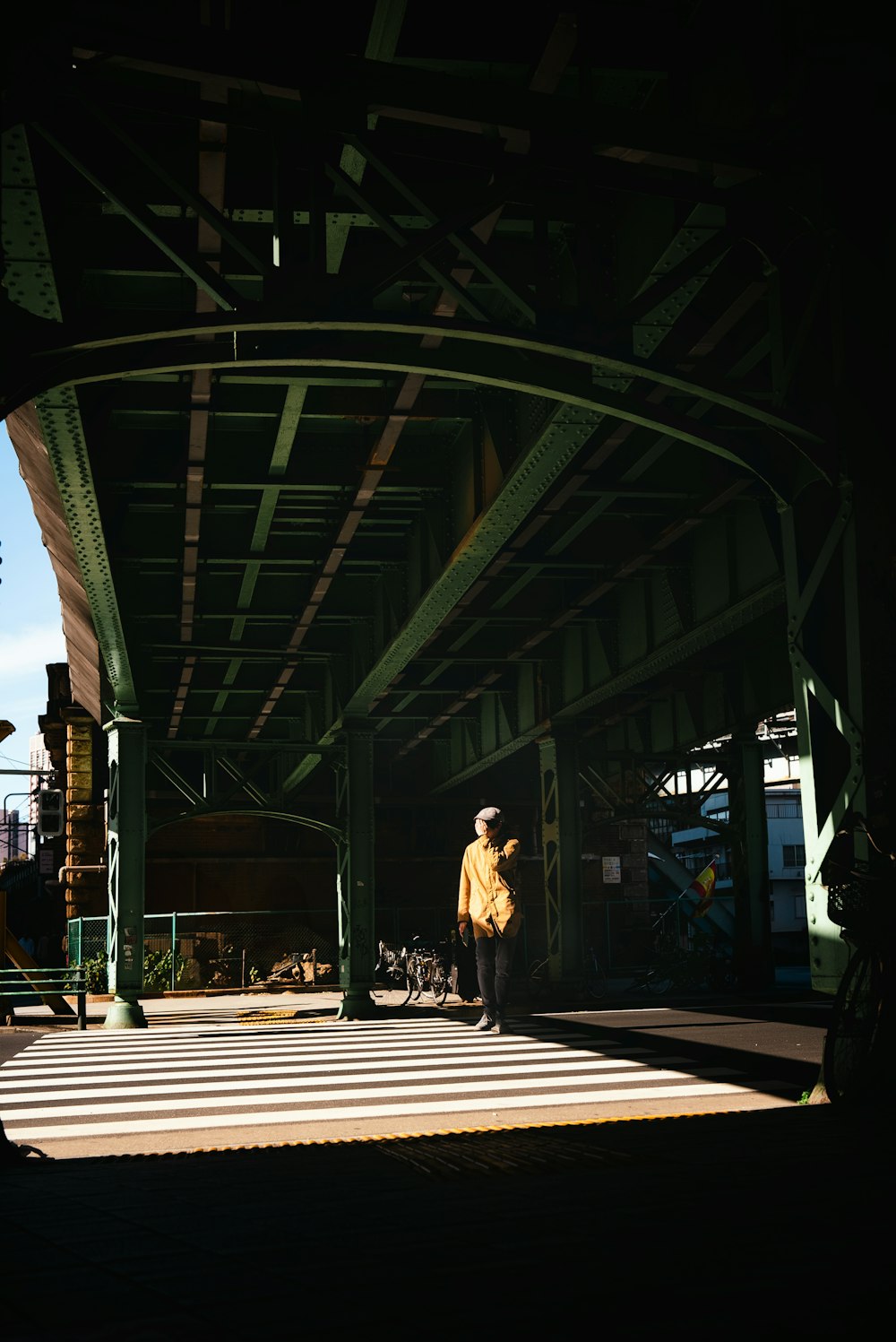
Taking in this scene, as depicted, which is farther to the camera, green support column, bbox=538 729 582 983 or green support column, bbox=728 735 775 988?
green support column, bbox=728 735 775 988

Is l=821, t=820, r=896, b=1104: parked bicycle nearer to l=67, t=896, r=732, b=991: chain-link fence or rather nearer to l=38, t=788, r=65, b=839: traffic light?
l=38, t=788, r=65, b=839: traffic light

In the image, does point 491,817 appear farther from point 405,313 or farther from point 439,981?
point 439,981

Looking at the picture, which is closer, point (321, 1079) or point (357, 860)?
point (321, 1079)

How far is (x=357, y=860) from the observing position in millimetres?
21953

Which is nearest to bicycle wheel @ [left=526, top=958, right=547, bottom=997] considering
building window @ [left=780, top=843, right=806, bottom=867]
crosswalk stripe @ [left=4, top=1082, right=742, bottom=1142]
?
crosswalk stripe @ [left=4, top=1082, right=742, bottom=1142]

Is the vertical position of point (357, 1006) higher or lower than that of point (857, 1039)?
lower

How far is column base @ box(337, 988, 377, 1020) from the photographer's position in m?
20.5

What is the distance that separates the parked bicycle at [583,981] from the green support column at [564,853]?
398 mm

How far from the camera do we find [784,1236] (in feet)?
13.7

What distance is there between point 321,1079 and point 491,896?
272 cm

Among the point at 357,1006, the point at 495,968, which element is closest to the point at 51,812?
the point at 357,1006

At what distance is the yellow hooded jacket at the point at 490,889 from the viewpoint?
13.7 m

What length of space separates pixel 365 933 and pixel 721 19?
1580cm

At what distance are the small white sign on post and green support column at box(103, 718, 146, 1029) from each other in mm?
20513
